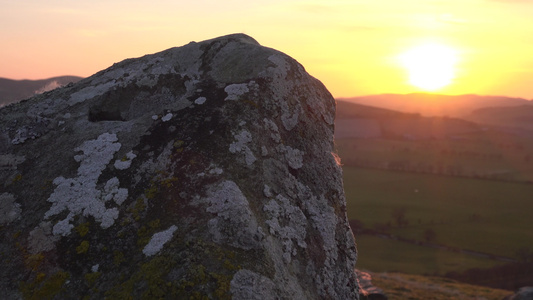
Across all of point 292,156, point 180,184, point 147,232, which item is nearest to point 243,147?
point 292,156

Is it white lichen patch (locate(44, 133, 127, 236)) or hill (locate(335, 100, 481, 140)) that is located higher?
white lichen patch (locate(44, 133, 127, 236))

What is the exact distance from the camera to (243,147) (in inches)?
282

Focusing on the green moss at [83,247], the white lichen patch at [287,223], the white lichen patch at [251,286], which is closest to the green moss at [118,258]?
the green moss at [83,247]

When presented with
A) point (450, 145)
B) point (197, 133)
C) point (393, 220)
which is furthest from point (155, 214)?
point (450, 145)

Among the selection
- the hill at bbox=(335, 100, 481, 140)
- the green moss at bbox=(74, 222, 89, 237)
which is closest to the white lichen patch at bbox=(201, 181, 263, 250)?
the green moss at bbox=(74, 222, 89, 237)

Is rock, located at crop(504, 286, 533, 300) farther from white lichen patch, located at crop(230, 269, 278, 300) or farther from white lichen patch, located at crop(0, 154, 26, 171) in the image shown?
white lichen patch, located at crop(0, 154, 26, 171)

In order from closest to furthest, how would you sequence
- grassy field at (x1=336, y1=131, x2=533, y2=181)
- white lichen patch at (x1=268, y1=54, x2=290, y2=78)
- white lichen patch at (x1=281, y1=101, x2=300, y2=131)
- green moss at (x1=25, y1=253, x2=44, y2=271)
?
1. green moss at (x1=25, y1=253, x2=44, y2=271)
2. white lichen patch at (x1=281, y1=101, x2=300, y2=131)
3. white lichen patch at (x1=268, y1=54, x2=290, y2=78)
4. grassy field at (x1=336, y1=131, x2=533, y2=181)

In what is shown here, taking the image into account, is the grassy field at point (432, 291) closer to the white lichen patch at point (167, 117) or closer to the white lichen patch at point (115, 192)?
the white lichen patch at point (167, 117)

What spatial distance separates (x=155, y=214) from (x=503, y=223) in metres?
65.1

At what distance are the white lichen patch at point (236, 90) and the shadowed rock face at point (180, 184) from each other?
0.08 ft

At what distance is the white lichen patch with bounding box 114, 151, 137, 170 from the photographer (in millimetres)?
7031

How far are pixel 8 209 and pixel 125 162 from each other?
178cm

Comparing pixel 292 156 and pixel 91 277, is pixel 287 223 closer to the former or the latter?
pixel 292 156

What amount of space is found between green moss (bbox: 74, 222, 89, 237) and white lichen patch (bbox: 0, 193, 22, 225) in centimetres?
108
